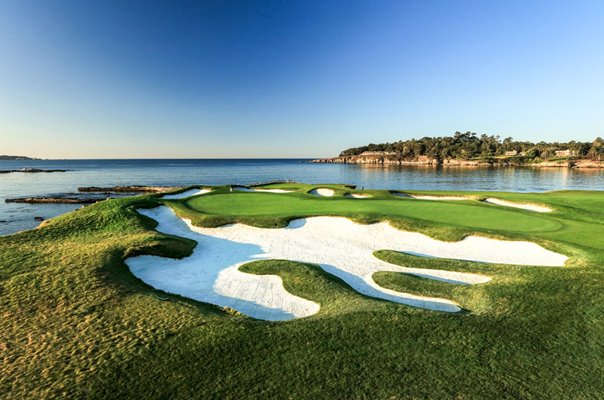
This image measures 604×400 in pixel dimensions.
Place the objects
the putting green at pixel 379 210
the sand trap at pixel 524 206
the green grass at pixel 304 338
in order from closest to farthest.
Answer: the green grass at pixel 304 338 → the putting green at pixel 379 210 → the sand trap at pixel 524 206

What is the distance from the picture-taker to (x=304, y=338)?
6.95 metres

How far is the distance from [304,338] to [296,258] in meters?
7.76

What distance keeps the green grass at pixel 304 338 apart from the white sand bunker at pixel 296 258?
2.19 ft

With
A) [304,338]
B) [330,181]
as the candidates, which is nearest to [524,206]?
[304,338]

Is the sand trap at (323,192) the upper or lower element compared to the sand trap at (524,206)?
upper

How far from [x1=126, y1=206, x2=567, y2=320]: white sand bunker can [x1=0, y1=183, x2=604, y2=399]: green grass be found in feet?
2.19

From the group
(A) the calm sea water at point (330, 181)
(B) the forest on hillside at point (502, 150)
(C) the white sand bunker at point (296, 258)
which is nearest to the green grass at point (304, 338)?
(C) the white sand bunker at point (296, 258)

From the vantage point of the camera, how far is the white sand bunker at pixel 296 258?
33.7 ft

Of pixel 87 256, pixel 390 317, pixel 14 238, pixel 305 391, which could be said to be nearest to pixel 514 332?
pixel 390 317

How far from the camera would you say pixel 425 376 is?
224 inches

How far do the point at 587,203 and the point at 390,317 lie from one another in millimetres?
25712

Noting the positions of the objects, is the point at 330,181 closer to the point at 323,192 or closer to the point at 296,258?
the point at 323,192

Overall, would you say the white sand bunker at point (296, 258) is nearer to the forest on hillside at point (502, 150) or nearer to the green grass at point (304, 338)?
the green grass at point (304, 338)

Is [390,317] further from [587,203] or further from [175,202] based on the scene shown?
[587,203]
